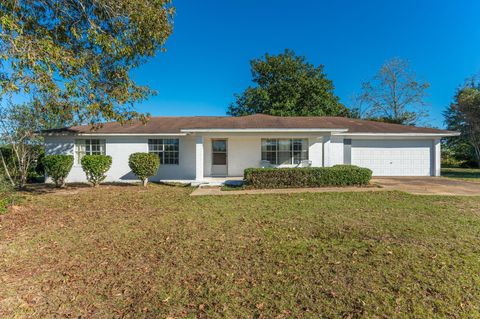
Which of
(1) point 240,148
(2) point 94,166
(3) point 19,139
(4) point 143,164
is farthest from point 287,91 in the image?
(3) point 19,139

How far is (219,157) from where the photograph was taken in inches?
569

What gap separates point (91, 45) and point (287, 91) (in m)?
21.3

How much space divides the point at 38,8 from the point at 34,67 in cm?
381

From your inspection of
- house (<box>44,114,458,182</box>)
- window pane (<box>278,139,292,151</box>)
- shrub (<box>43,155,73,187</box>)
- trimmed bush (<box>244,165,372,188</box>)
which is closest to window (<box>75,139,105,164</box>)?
house (<box>44,114,458,182</box>)

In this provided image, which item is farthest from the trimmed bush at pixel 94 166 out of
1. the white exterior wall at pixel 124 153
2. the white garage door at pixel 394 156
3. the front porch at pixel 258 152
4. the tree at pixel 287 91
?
the tree at pixel 287 91

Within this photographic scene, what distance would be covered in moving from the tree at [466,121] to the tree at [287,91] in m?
10.7

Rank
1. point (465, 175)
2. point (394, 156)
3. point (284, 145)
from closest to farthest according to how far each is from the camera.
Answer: point (284, 145) < point (394, 156) < point (465, 175)

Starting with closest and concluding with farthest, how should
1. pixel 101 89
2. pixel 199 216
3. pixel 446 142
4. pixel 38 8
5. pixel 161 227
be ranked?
pixel 161 227, pixel 199 216, pixel 38 8, pixel 101 89, pixel 446 142

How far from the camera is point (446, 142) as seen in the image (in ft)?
99.0

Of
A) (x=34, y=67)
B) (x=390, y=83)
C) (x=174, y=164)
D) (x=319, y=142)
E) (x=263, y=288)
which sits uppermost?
(x=390, y=83)

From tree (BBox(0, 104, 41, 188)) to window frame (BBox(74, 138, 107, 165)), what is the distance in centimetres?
204

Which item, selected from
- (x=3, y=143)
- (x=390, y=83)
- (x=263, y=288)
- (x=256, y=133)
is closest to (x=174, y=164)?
(x=256, y=133)

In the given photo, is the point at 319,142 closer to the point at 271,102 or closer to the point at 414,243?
the point at 414,243

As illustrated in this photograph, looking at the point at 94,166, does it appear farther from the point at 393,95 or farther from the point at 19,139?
the point at 393,95
